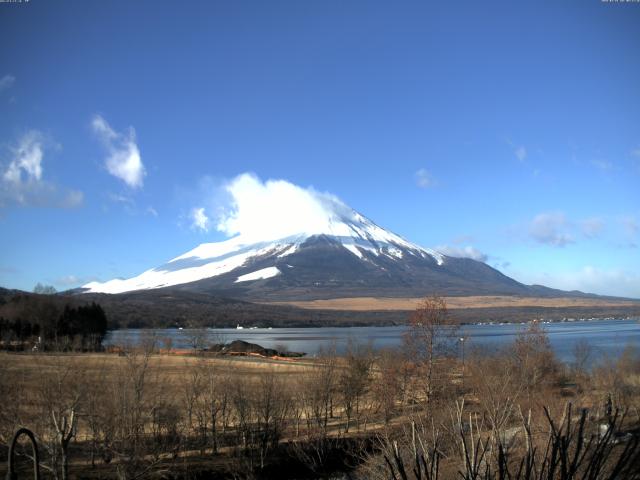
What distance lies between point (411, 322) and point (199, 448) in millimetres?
15546

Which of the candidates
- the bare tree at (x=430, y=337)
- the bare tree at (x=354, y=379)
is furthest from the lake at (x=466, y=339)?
the bare tree at (x=430, y=337)

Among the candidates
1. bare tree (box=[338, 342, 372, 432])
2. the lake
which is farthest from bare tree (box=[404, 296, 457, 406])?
bare tree (box=[338, 342, 372, 432])

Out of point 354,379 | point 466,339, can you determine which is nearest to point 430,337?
point 354,379

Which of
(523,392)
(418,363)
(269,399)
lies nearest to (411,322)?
(418,363)

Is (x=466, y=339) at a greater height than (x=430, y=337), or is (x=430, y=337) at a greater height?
(x=430, y=337)

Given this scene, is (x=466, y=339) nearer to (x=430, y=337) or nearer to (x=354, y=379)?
(x=430, y=337)

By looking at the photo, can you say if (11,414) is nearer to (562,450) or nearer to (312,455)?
(312,455)

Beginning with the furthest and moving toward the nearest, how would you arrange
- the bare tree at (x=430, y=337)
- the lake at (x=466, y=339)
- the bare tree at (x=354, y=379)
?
the lake at (x=466, y=339) < the bare tree at (x=354, y=379) < the bare tree at (x=430, y=337)

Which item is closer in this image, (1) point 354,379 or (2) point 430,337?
(2) point 430,337

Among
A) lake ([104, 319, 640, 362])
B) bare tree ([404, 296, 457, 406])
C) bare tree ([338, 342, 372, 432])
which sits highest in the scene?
bare tree ([404, 296, 457, 406])

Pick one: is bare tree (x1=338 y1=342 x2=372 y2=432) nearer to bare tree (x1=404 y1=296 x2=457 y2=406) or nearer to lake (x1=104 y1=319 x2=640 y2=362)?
lake (x1=104 y1=319 x2=640 y2=362)

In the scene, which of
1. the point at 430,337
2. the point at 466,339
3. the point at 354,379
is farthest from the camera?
the point at 466,339

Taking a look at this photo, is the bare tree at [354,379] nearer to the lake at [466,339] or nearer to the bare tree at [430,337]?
the lake at [466,339]

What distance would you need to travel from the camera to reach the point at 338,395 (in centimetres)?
4206
